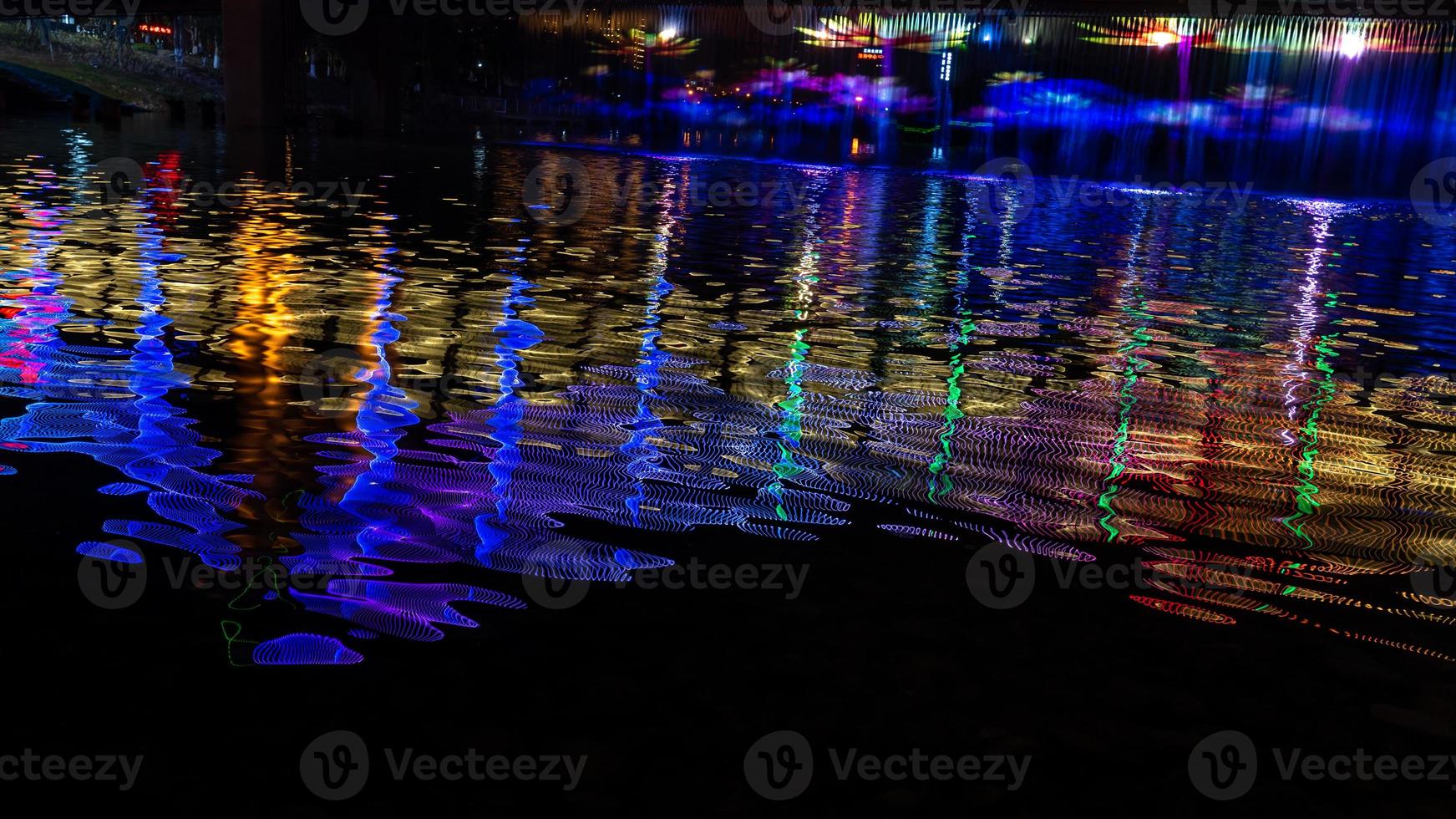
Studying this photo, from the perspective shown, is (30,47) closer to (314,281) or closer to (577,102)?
(577,102)

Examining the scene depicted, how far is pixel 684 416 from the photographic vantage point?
238 inches

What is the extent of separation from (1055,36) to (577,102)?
19.5 metres

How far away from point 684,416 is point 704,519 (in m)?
1.51

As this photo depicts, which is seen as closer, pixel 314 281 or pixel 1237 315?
pixel 314 281

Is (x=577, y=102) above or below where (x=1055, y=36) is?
below

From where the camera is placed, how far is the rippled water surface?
4164 millimetres

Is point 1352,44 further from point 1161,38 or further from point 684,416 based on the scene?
point 684,416

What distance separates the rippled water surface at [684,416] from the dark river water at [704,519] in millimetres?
31

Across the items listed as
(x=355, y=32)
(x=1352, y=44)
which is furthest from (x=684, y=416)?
(x=355, y=32)

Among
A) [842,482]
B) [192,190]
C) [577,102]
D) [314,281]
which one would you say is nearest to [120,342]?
[314,281]

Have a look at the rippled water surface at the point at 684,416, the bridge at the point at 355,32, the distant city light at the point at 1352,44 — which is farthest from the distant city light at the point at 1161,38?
the rippled water surface at the point at 684,416

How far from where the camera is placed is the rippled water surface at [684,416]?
13.7 feet

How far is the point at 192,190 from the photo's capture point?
1772 cm

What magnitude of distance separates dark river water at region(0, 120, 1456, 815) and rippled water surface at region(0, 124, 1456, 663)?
0.10 ft
